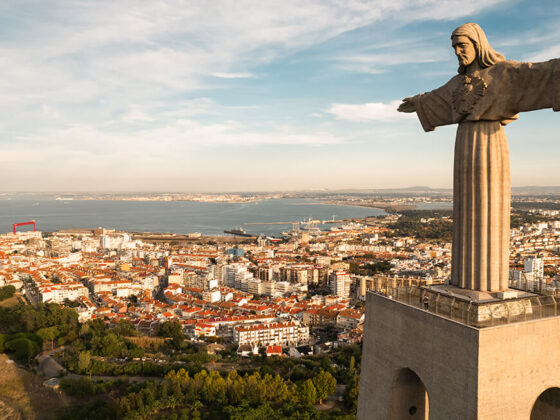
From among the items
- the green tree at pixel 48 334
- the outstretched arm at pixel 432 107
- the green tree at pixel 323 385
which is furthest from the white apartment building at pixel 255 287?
the outstretched arm at pixel 432 107

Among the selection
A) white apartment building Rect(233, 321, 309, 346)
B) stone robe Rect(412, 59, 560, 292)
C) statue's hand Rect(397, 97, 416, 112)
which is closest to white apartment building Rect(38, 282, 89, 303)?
white apartment building Rect(233, 321, 309, 346)

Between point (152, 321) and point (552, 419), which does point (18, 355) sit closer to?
point (152, 321)

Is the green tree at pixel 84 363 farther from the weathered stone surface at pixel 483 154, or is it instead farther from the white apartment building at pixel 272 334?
the weathered stone surface at pixel 483 154

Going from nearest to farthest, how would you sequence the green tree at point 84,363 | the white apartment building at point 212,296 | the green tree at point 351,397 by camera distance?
the green tree at point 351,397
the green tree at point 84,363
the white apartment building at point 212,296

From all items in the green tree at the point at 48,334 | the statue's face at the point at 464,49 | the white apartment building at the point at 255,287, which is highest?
the statue's face at the point at 464,49

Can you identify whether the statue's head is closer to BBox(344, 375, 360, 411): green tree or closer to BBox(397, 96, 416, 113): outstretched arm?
BBox(397, 96, 416, 113): outstretched arm

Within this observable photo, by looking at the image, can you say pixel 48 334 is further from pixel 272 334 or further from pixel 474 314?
pixel 474 314
